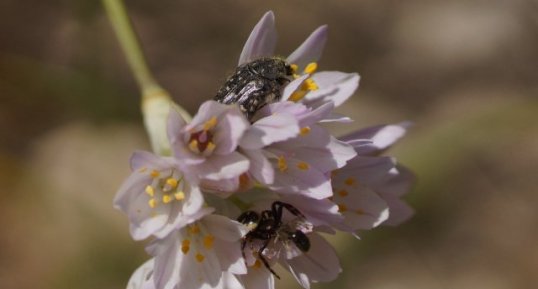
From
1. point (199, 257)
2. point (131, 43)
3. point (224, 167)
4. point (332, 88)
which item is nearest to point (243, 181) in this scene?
point (224, 167)

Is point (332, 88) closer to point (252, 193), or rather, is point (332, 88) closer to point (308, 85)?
point (308, 85)

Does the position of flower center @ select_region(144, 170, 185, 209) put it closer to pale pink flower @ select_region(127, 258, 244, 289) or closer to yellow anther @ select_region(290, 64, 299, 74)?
pale pink flower @ select_region(127, 258, 244, 289)

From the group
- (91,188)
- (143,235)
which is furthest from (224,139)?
(91,188)

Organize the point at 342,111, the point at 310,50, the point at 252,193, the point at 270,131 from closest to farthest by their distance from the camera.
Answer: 1. the point at 270,131
2. the point at 252,193
3. the point at 310,50
4. the point at 342,111

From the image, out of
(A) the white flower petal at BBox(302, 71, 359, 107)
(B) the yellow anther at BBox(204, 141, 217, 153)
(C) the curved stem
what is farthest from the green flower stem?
(A) the white flower petal at BBox(302, 71, 359, 107)

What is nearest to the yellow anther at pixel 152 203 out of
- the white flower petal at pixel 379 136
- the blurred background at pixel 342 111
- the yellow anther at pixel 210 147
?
the yellow anther at pixel 210 147

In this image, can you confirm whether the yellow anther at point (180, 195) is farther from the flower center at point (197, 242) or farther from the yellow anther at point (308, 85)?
the yellow anther at point (308, 85)

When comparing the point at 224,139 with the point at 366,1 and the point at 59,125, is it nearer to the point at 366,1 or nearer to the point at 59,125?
the point at 59,125
